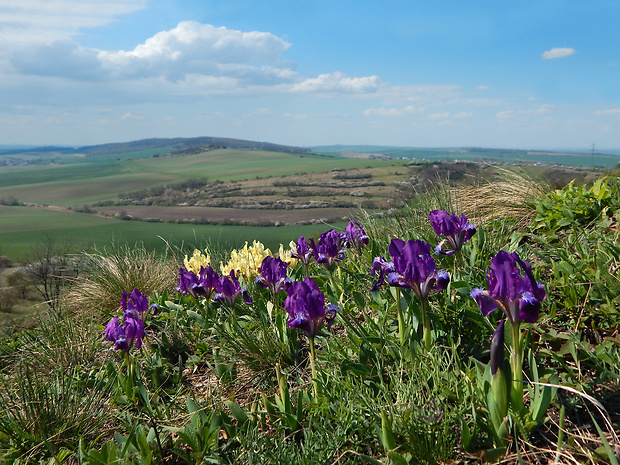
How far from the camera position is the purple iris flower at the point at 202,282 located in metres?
4.07

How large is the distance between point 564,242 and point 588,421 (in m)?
2.42

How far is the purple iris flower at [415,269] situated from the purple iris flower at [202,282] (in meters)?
2.06

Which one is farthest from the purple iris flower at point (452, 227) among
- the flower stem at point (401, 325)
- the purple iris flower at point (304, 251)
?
the purple iris flower at point (304, 251)

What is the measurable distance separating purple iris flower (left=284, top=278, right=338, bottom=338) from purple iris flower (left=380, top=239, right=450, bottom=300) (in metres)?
0.49

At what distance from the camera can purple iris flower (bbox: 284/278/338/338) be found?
272 cm

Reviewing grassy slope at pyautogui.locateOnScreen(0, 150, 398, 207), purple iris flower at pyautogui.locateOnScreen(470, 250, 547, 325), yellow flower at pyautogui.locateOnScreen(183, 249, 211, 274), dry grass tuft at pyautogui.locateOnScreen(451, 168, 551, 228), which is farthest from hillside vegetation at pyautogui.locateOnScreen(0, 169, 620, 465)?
grassy slope at pyautogui.locateOnScreen(0, 150, 398, 207)

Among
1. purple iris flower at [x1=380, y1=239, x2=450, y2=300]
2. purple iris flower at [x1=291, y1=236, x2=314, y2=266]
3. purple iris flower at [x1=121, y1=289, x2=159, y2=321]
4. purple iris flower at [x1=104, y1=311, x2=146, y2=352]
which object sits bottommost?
purple iris flower at [x1=104, y1=311, x2=146, y2=352]

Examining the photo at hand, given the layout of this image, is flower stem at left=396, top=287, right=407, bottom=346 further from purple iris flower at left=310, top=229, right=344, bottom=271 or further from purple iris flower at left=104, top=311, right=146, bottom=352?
purple iris flower at left=104, top=311, right=146, bottom=352

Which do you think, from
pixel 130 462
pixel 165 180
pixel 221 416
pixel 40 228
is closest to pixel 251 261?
pixel 221 416

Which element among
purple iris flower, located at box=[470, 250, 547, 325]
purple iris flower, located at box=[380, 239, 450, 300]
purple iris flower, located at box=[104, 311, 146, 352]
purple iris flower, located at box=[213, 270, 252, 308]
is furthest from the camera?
purple iris flower, located at box=[213, 270, 252, 308]

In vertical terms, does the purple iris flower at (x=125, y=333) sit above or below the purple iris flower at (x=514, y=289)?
below

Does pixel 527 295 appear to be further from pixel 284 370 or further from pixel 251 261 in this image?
pixel 251 261

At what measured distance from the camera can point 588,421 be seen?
2.36 m

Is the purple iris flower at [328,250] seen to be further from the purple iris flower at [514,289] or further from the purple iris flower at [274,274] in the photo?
the purple iris flower at [514,289]
